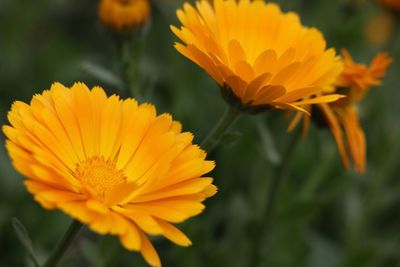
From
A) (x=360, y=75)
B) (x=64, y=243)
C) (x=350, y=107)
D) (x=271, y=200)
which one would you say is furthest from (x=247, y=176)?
(x=64, y=243)

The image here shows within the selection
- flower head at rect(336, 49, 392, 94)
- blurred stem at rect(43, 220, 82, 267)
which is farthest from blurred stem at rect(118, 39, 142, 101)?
blurred stem at rect(43, 220, 82, 267)

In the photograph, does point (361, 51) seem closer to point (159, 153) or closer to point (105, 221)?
point (159, 153)

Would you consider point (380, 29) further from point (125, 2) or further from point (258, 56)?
point (258, 56)

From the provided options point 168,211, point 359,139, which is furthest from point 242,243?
point 168,211

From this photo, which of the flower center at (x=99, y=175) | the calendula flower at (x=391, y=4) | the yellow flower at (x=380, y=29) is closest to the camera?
the flower center at (x=99, y=175)

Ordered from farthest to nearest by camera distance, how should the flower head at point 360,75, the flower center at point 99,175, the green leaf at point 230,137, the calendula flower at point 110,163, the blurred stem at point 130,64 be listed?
the blurred stem at point 130,64
the flower head at point 360,75
the green leaf at point 230,137
the flower center at point 99,175
the calendula flower at point 110,163

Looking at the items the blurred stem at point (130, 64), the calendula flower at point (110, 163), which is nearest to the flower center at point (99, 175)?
the calendula flower at point (110, 163)

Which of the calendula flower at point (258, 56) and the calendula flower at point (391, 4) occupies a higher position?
the calendula flower at point (391, 4)

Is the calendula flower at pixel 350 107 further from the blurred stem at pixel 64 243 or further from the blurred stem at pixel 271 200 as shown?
the blurred stem at pixel 64 243
